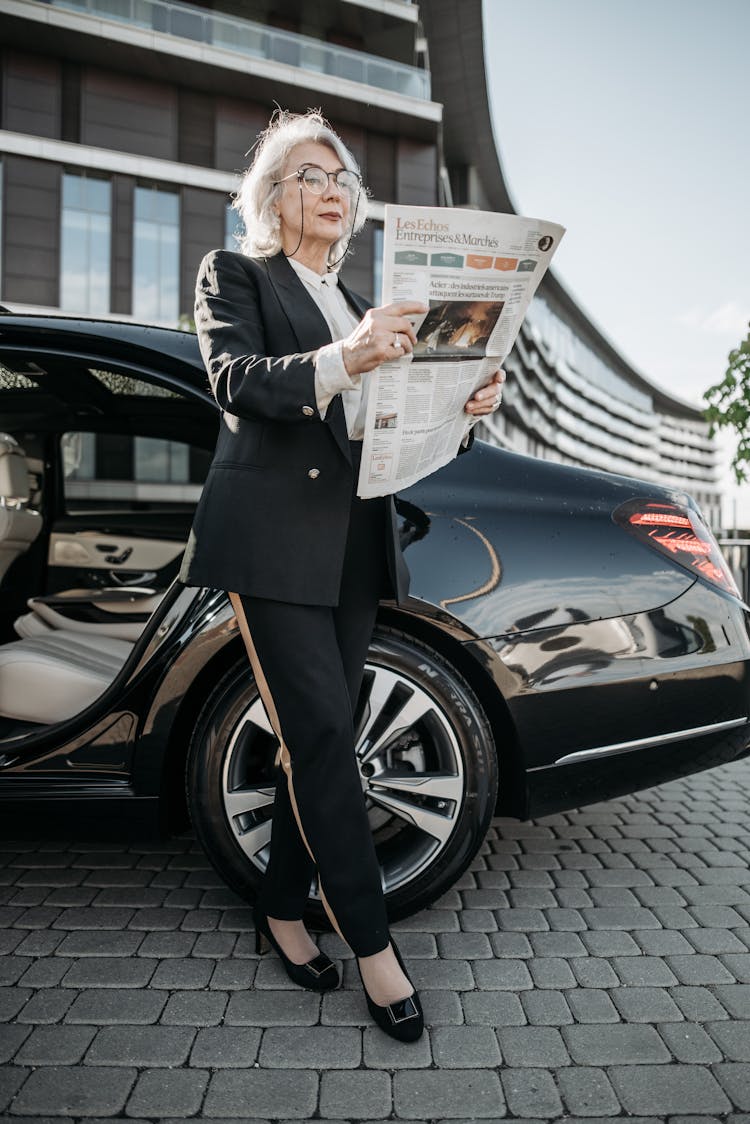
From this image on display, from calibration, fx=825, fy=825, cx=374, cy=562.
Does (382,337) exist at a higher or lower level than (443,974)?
higher

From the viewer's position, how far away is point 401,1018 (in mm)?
1801

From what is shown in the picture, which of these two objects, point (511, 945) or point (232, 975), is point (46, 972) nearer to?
point (232, 975)

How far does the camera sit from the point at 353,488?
6.03ft

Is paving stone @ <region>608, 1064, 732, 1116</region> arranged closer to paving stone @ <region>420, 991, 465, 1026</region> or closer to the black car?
paving stone @ <region>420, 991, 465, 1026</region>

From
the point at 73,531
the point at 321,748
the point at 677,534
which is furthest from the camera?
the point at 73,531

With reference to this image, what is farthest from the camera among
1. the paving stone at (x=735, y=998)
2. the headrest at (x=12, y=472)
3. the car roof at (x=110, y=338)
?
the headrest at (x=12, y=472)

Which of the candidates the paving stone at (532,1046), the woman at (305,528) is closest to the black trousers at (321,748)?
the woman at (305,528)

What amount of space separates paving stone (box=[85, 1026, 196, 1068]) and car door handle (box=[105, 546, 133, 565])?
2.80 meters

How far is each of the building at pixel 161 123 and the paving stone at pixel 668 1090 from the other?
2343 centimetres

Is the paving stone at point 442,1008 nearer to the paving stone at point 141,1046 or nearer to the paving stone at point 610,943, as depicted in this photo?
the paving stone at point 610,943

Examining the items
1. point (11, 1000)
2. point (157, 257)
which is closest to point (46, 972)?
point (11, 1000)

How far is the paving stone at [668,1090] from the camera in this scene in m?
1.59

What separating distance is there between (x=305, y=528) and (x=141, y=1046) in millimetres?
1165

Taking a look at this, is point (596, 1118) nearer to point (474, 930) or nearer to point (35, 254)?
point (474, 930)
